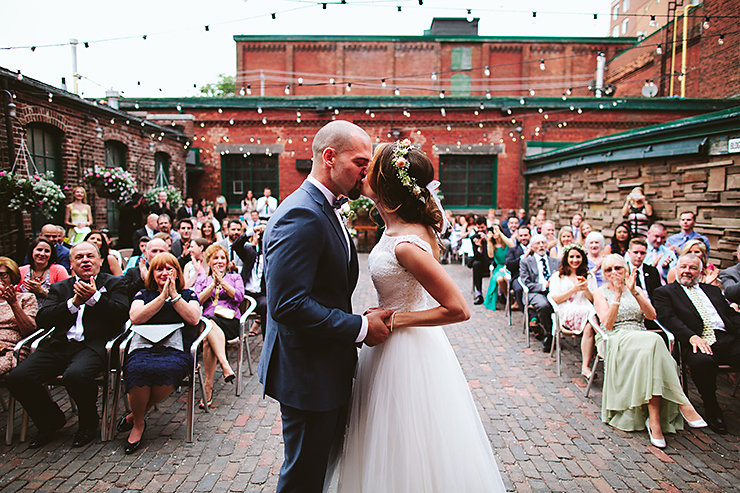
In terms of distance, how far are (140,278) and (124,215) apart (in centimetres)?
585

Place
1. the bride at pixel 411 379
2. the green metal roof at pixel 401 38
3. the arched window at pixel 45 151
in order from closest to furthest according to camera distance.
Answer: the bride at pixel 411 379 → the arched window at pixel 45 151 → the green metal roof at pixel 401 38

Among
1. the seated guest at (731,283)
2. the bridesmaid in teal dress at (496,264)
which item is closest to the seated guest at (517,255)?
the bridesmaid in teal dress at (496,264)

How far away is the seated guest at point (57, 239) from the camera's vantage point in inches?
199

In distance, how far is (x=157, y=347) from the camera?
3.65 m

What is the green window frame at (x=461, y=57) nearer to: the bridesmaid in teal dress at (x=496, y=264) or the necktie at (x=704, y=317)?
the bridesmaid in teal dress at (x=496, y=264)

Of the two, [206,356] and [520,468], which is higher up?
[206,356]

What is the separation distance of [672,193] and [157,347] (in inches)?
333

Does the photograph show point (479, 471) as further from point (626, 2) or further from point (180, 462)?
point (626, 2)

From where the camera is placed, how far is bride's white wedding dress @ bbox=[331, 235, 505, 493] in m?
1.98

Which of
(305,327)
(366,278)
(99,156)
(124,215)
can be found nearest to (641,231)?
(366,278)

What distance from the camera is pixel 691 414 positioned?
12.0 feet

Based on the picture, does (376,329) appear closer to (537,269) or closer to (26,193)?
(537,269)

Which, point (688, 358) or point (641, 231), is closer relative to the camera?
point (688, 358)

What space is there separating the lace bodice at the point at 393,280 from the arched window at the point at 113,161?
9.94 m
